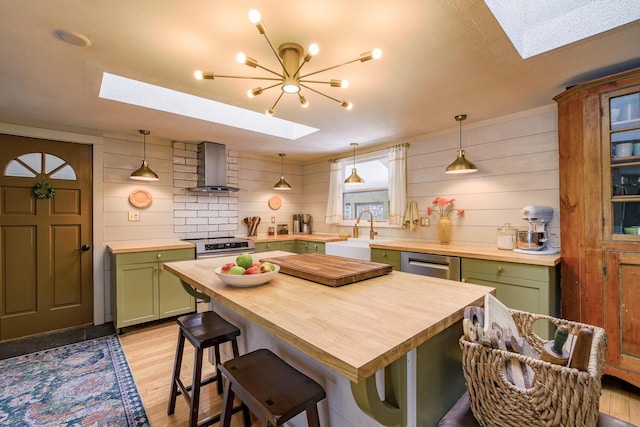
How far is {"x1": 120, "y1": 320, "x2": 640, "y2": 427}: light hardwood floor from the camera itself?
6.12 feet

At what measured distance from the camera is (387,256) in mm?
3260

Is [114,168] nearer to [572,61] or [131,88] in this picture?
[131,88]

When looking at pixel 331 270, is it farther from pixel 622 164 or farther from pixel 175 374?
pixel 622 164

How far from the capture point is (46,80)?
6.82 feet

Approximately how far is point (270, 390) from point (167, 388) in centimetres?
149

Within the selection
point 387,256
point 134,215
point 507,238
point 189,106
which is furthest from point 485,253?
point 134,215

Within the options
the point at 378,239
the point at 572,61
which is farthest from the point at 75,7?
the point at 378,239

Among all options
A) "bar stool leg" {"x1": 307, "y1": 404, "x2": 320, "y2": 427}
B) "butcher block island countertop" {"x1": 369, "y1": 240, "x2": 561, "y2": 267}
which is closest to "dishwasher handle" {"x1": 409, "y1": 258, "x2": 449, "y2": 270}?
"butcher block island countertop" {"x1": 369, "y1": 240, "x2": 561, "y2": 267}

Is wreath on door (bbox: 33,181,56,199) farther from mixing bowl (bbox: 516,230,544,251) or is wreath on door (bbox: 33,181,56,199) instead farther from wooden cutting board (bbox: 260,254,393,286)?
mixing bowl (bbox: 516,230,544,251)

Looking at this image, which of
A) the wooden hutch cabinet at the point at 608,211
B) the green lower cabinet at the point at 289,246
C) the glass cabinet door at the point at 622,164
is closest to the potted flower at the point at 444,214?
the wooden hutch cabinet at the point at 608,211

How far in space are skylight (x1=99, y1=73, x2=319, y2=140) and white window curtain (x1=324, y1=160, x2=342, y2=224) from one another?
3.61 feet

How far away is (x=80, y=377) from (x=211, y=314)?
52.2 inches

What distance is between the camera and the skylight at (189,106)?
8.13 ft

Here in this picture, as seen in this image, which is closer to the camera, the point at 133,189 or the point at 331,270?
the point at 331,270
